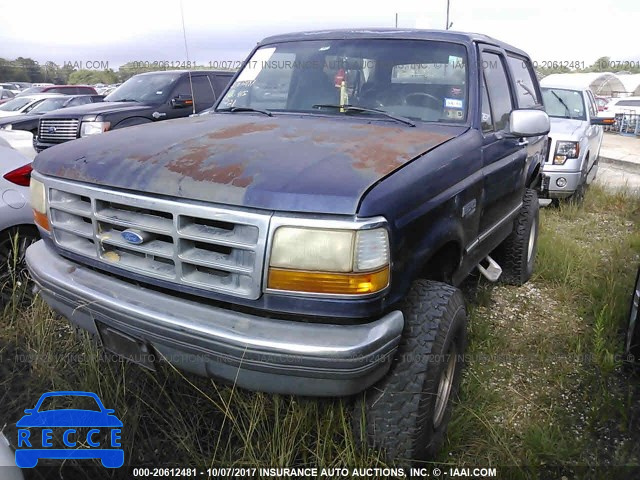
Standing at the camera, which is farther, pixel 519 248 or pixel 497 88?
pixel 519 248

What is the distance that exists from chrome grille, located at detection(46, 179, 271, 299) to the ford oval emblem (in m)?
0.01

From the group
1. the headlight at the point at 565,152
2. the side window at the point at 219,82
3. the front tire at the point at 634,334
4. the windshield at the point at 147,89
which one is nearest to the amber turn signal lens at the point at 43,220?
the front tire at the point at 634,334

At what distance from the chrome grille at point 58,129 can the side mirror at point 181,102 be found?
138 cm

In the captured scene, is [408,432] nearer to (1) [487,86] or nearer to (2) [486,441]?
(2) [486,441]

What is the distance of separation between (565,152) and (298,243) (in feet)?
20.0

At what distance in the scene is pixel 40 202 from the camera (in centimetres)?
255

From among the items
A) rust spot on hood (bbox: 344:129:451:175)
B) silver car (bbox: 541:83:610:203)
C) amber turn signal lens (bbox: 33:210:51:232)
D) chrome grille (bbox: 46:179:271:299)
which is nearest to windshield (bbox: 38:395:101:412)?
chrome grille (bbox: 46:179:271:299)

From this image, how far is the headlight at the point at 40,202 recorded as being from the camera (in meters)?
2.52

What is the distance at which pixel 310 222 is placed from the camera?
5.91 feet

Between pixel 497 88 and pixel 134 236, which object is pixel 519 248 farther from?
pixel 134 236

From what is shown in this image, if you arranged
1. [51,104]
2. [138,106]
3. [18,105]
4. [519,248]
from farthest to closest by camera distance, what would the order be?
[18,105], [51,104], [138,106], [519,248]

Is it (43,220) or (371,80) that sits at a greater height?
(371,80)

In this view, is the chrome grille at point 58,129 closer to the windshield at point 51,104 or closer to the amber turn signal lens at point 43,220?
the amber turn signal lens at point 43,220

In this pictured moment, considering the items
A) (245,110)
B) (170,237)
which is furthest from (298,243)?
(245,110)
